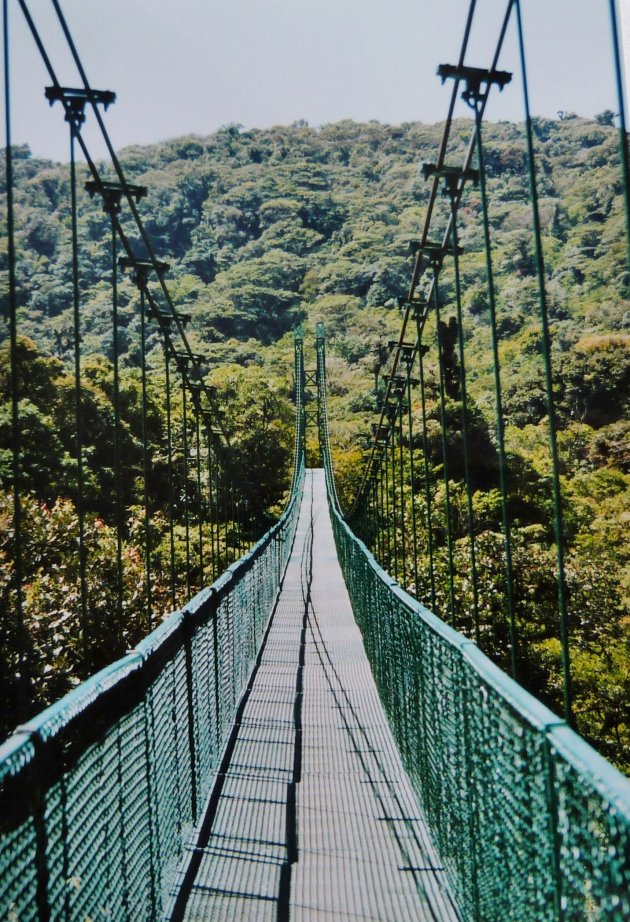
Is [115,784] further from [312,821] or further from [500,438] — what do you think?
[500,438]

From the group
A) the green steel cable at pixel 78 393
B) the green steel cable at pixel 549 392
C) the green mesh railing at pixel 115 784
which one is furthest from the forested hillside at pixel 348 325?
the green mesh railing at pixel 115 784

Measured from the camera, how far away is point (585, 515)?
20469 millimetres

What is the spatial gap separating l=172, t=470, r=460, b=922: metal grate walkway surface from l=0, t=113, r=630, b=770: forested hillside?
436cm

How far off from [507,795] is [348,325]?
199 feet

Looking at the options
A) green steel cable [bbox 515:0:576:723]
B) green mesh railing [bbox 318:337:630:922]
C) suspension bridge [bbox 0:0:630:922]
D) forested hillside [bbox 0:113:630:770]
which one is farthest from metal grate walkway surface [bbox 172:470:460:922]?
forested hillside [bbox 0:113:630:770]

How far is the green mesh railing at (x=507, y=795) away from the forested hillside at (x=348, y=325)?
18.4ft

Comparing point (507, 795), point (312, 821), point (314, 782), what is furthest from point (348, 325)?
point (507, 795)

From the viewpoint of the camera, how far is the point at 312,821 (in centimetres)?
261

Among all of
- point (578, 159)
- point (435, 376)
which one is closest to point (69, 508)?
point (435, 376)

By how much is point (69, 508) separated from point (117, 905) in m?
11.9

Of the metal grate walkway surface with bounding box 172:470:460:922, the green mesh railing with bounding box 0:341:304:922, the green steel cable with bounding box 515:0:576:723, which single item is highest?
the green steel cable with bounding box 515:0:576:723

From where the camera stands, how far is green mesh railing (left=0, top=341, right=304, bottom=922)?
1117 mm

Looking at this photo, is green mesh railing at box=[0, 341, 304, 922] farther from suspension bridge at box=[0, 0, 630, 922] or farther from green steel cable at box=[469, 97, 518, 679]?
green steel cable at box=[469, 97, 518, 679]

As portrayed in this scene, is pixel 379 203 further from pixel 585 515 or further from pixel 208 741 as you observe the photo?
pixel 208 741
